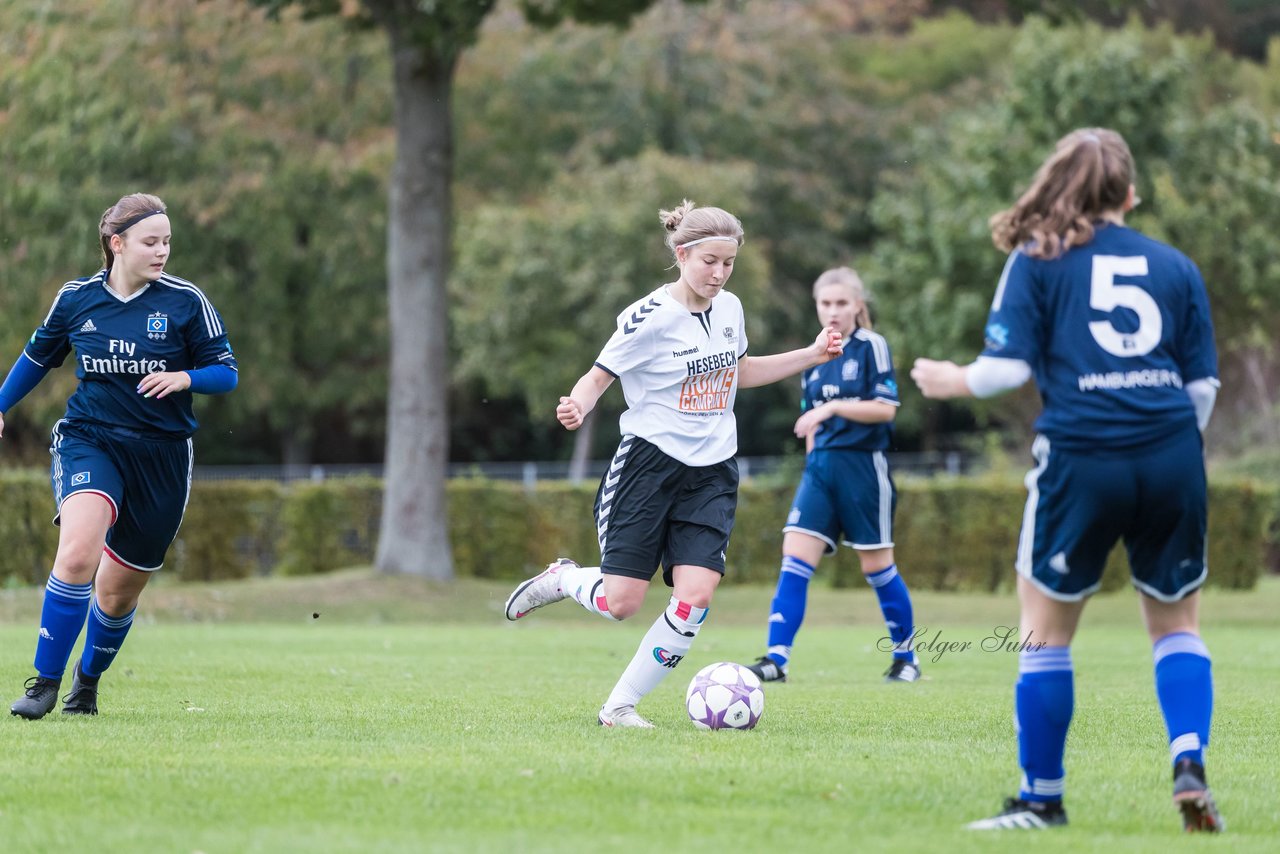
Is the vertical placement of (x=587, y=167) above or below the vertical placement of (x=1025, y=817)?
above

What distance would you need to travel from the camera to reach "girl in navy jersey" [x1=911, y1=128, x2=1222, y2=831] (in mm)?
4730

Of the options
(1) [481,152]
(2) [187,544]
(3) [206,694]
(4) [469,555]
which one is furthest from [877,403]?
(1) [481,152]

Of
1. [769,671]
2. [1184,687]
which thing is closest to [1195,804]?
[1184,687]

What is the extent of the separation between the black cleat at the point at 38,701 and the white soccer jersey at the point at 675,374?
2743 mm

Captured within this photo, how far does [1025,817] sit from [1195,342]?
147 cm

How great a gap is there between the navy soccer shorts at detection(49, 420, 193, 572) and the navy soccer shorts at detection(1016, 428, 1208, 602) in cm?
403

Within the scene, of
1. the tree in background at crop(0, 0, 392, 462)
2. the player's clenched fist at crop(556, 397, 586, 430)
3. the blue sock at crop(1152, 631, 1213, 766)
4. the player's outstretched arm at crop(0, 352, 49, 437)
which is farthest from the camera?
the tree in background at crop(0, 0, 392, 462)

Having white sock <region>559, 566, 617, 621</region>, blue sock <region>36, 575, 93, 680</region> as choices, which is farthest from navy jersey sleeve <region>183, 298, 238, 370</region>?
white sock <region>559, 566, 617, 621</region>

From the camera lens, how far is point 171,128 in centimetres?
2678

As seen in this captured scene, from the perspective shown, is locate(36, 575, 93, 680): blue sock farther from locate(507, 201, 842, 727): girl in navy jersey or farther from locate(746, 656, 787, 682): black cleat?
locate(746, 656, 787, 682): black cleat

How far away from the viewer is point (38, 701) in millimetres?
7172

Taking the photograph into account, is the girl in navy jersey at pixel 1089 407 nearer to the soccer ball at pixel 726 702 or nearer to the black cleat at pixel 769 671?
the soccer ball at pixel 726 702

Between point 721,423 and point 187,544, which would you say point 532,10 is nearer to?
point 187,544

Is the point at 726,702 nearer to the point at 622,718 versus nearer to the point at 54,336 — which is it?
the point at 622,718
